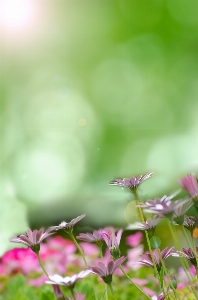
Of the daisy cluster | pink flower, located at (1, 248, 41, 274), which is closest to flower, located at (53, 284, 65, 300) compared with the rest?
the daisy cluster

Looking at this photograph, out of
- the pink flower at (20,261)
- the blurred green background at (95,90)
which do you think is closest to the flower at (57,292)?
the pink flower at (20,261)

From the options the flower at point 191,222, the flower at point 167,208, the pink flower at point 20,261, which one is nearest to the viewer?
the flower at point 167,208

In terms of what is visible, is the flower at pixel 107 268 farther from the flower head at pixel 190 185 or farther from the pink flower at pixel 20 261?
the pink flower at pixel 20 261

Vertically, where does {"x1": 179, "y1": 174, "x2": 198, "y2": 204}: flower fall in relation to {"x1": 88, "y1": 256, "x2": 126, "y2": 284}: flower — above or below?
above

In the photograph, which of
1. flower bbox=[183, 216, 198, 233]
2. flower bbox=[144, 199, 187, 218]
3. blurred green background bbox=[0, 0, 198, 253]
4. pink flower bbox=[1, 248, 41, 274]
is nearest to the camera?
flower bbox=[144, 199, 187, 218]

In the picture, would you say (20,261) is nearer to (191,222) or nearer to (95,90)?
(191,222)

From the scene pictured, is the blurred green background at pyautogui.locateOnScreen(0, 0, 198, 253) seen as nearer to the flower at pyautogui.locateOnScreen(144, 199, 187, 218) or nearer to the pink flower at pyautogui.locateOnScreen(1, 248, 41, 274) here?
the pink flower at pyautogui.locateOnScreen(1, 248, 41, 274)

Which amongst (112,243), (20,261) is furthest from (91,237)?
(20,261)

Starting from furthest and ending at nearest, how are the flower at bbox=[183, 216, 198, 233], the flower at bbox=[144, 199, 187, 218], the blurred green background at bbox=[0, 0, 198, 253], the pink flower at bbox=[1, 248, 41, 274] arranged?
the blurred green background at bbox=[0, 0, 198, 253] < the pink flower at bbox=[1, 248, 41, 274] < the flower at bbox=[183, 216, 198, 233] < the flower at bbox=[144, 199, 187, 218]

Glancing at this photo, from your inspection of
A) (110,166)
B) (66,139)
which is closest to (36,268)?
(110,166)
